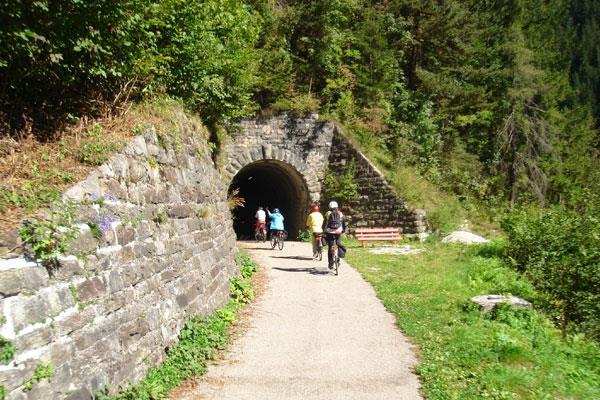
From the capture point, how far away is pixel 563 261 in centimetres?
1015

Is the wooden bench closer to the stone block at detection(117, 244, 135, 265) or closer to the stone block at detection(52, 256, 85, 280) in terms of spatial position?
the stone block at detection(117, 244, 135, 265)

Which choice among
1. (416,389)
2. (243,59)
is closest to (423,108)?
(243,59)

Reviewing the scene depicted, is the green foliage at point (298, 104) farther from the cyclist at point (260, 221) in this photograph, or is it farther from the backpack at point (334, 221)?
the backpack at point (334, 221)

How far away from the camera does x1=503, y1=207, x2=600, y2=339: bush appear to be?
29.2 feet

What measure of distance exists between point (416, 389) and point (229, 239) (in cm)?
629

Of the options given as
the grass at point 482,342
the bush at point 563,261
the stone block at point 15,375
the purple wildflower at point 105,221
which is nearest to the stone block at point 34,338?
the stone block at point 15,375

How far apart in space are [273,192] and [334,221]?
14.5 meters

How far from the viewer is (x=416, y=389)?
502 cm

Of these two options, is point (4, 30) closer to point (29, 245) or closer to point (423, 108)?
point (29, 245)

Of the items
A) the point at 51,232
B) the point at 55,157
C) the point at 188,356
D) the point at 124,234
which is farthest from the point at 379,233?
the point at 51,232

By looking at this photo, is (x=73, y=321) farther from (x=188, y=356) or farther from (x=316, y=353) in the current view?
(x=316, y=353)

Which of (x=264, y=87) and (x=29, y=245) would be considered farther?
(x=264, y=87)

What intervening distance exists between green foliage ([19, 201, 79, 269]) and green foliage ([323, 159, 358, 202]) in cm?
1582

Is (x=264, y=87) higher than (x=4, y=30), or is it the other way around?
(x=264, y=87)
